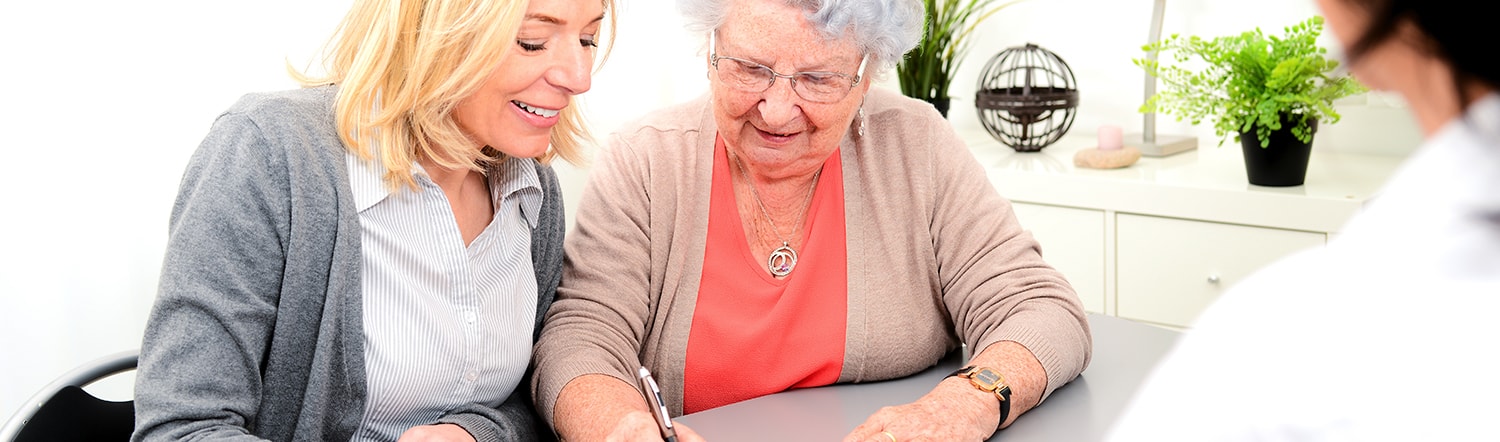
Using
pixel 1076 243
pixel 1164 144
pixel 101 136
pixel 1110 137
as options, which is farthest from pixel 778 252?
pixel 1164 144

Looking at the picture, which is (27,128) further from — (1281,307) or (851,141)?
(1281,307)

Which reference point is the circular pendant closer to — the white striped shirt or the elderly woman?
the elderly woman

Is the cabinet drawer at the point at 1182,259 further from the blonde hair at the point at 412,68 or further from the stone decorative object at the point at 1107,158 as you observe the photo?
the blonde hair at the point at 412,68

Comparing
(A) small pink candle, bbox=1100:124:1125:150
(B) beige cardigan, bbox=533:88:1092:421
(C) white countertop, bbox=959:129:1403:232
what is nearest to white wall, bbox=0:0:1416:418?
(B) beige cardigan, bbox=533:88:1092:421

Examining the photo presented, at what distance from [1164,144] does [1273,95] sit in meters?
0.46

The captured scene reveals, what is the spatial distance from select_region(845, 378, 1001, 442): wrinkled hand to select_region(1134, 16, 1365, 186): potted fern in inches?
52.0

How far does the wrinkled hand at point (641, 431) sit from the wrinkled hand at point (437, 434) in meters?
0.18

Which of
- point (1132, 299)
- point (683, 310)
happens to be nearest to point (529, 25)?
point (683, 310)

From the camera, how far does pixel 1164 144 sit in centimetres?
297

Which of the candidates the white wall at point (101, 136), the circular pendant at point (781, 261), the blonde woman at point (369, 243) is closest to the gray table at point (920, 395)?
the circular pendant at point (781, 261)

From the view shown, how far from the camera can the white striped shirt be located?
1437mm

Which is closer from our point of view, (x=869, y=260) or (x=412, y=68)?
(x=412, y=68)

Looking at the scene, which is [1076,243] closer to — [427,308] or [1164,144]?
[1164,144]

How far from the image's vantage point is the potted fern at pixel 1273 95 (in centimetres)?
249
